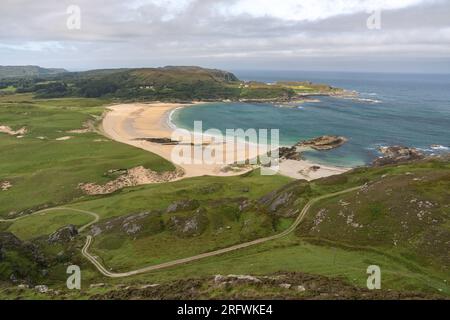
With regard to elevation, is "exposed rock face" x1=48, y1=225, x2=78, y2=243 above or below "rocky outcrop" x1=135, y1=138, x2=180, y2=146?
below

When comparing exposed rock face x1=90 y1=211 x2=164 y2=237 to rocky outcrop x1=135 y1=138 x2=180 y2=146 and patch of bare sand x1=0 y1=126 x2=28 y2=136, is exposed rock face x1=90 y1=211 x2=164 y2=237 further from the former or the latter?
patch of bare sand x1=0 y1=126 x2=28 y2=136

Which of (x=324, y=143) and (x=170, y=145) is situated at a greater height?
(x=324, y=143)

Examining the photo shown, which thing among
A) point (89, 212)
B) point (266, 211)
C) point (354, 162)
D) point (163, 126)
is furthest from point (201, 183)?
point (163, 126)

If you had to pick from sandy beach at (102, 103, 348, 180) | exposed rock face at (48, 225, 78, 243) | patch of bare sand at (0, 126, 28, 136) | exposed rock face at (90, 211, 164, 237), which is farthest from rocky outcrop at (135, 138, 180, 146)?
exposed rock face at (48, 225, 78, 243)

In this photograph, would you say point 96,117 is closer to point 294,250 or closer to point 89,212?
point 89,212

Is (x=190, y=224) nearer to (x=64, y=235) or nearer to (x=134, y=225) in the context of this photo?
(x=134, y=225)

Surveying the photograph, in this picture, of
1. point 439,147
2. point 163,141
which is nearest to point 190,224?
point 163,141
